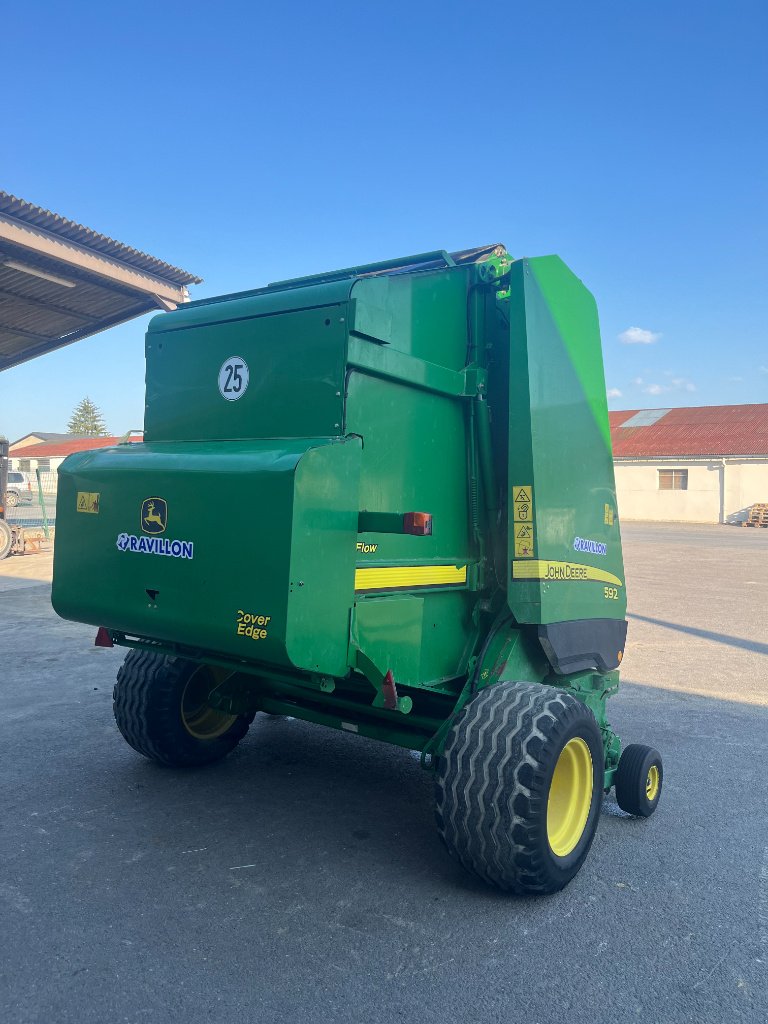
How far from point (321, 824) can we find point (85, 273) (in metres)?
9.73

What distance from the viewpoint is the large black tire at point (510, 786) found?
118 inches

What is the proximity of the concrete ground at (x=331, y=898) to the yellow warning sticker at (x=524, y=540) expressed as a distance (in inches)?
55.6

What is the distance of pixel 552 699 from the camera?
3262 mm

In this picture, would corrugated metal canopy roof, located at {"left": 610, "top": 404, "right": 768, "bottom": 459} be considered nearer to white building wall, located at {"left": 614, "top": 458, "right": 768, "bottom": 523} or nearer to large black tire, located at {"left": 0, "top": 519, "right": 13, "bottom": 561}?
white building wall, located at {"left": 614, "top": 458, "right": 768, "bottom": 523}

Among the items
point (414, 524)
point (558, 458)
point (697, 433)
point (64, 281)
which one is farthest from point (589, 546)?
point (697, 433)

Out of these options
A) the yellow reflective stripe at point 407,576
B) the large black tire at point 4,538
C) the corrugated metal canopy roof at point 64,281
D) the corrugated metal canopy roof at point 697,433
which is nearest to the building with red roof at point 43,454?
the corrugated metal canopy roof at point 697,433

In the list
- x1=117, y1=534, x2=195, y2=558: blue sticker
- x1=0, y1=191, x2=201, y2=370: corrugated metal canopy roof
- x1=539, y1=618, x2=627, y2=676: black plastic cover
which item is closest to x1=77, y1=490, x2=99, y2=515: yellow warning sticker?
x1=117, y1=534, x2=195, y2=558: blue sticker

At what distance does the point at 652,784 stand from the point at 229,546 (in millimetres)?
2609

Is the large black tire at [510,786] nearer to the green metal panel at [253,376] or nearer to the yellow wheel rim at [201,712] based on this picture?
the green metal panel at [253,376]

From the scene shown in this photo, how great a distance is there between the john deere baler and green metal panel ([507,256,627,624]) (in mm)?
14

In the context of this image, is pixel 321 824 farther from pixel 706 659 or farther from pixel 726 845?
pixel 706 659

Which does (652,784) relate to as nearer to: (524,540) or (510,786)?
(510,786)

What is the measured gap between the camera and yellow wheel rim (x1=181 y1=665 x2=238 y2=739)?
4435 mm

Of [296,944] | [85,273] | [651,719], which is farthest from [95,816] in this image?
[85,273]
